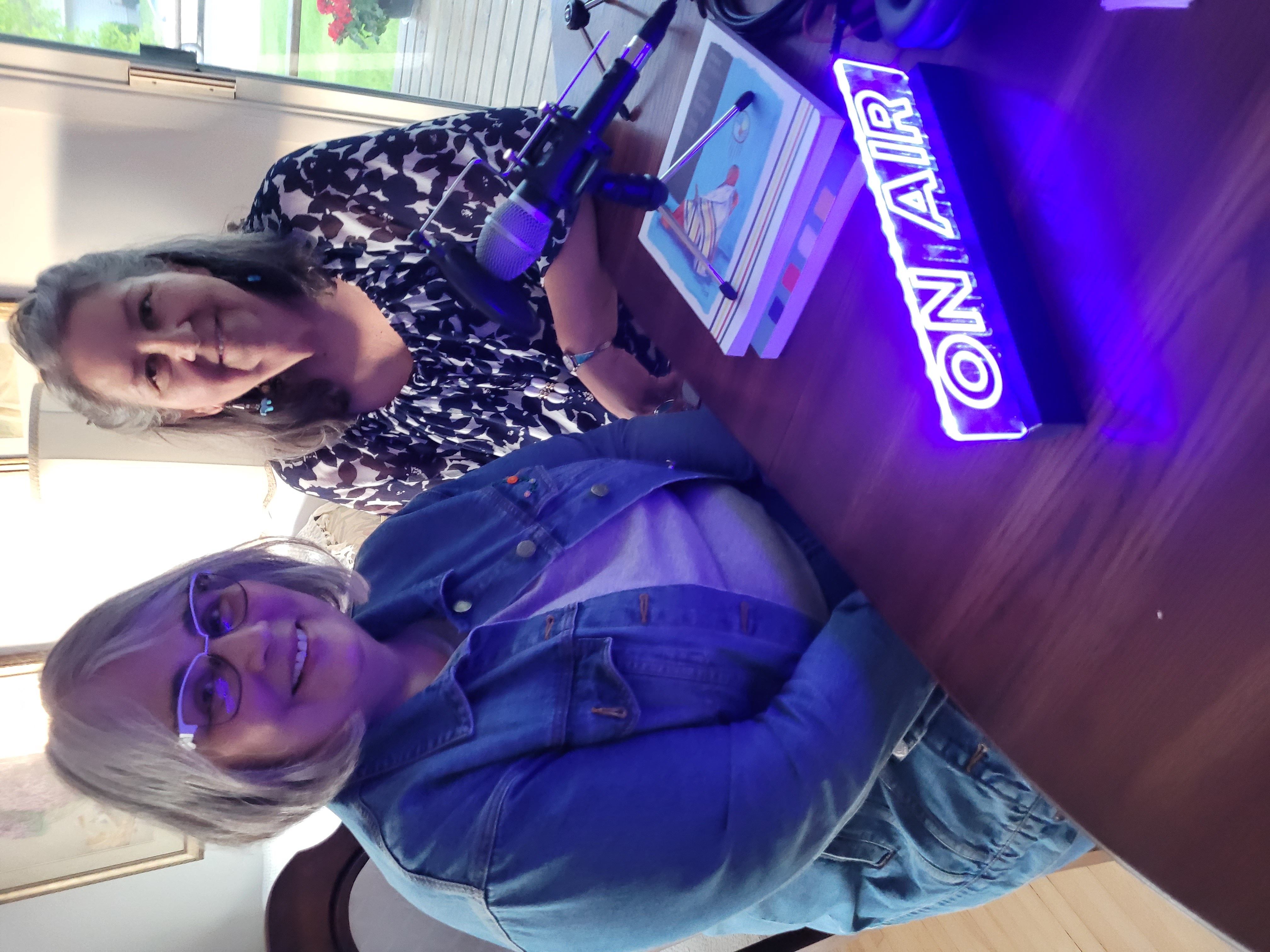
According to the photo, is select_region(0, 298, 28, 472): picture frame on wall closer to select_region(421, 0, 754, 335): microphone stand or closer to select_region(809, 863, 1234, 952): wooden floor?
select_region(421, 0, 754, 335): microphone stand

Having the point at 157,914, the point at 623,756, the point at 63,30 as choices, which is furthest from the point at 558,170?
the point at 157,914

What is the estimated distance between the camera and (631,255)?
1255 millimetres

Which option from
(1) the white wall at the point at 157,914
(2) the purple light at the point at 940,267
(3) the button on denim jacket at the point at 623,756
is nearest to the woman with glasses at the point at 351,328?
(3) the button on denim jacket at the point at 623,756

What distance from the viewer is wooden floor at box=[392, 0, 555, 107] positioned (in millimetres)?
2332

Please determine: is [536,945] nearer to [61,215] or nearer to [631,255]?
[631,255]

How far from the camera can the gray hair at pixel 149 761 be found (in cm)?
98

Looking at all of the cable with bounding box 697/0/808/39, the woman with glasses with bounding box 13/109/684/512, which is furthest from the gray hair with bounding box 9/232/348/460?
the cable with bounding box 697/0/808/39

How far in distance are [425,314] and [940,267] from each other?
43.5 inches

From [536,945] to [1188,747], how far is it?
2.25 ft

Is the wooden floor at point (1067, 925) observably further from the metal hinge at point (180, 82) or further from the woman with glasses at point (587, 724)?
the metal hinge at point (180, 82)

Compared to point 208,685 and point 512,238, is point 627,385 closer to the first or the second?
point 512,238

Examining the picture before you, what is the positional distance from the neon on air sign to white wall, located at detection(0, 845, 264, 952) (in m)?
2.09

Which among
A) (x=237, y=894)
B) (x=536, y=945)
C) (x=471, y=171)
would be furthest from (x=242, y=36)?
(x=237, y=894)

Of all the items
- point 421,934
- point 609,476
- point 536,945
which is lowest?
point 421,934
